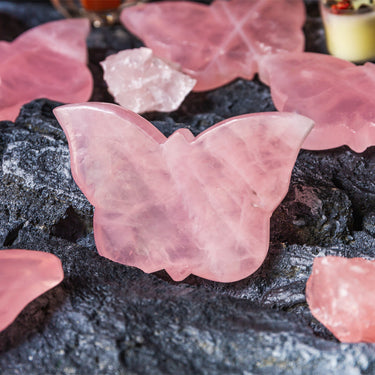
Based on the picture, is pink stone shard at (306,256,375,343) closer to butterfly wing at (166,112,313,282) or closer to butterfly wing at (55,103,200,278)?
butterfly wing at (166,112,313,282)

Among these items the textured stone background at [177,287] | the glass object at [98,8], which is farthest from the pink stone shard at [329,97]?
the glass object at [98,8]

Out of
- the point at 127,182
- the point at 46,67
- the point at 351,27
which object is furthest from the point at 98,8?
the point at 127,182

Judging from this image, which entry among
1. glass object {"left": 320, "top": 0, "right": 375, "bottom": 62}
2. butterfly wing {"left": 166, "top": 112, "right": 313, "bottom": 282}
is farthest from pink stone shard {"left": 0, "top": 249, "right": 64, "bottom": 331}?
glass object {"left": 320, "top": 0, "right": 375, "bottom": 62}

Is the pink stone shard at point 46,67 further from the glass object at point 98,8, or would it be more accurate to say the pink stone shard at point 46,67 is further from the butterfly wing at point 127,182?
the butterfly wing at point 127,182

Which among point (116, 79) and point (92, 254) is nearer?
point (92, 254)

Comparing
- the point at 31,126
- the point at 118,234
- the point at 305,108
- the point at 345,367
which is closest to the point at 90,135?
the point at 118,234

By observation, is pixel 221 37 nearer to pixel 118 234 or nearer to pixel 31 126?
pixel 31 126
